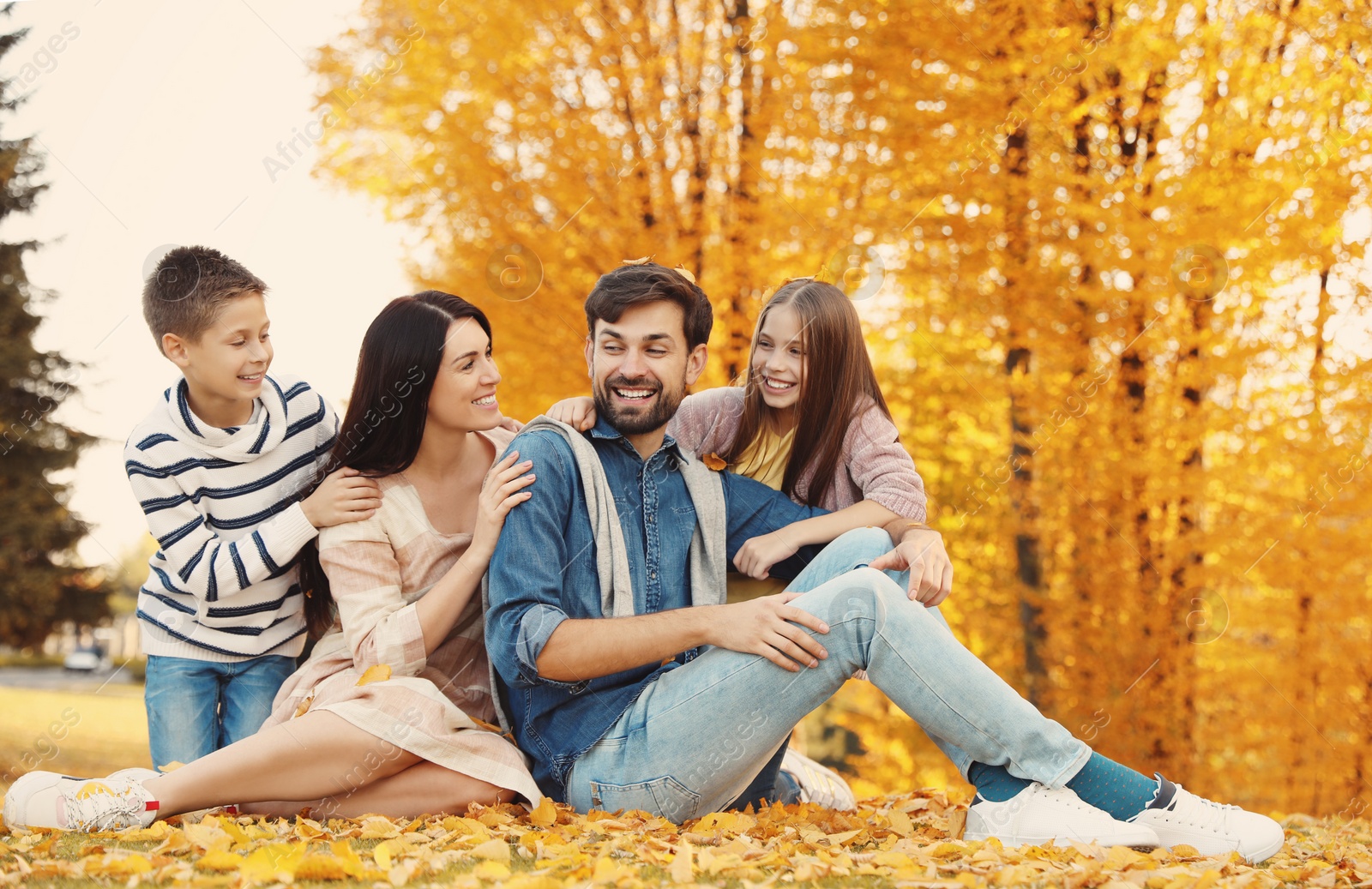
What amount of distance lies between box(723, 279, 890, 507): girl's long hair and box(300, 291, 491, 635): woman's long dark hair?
1101 millimetres

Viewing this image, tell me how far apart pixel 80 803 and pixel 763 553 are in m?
1.82

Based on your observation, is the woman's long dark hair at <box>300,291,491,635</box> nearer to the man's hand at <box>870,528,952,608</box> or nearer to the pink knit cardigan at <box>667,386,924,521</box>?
the pink knit cardigan at <box>667,386,924,521</box>

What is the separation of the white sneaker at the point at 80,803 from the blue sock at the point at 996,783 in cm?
198

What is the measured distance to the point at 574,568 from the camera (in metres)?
2.71

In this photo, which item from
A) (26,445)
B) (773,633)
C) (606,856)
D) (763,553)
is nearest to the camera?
(606,856)

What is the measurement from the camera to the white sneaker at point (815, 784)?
3443 millimetres

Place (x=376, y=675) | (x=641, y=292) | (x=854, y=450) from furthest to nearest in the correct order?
(x=854, y=450), (x=641, y=292), (x=376, y=675)

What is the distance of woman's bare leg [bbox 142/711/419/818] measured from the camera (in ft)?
8.42

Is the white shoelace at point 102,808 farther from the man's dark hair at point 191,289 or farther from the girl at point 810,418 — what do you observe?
the girl at point 810,418

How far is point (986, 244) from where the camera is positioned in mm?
6344

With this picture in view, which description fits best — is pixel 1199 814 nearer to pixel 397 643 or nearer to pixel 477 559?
pixel 477 559

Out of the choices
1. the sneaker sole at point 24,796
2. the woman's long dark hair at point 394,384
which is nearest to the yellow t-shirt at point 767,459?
the woman's long dark hair at point 394,384

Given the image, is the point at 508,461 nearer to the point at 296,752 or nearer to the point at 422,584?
the point at 422,584

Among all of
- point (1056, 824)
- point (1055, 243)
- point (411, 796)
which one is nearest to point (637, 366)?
point (411, 796)
